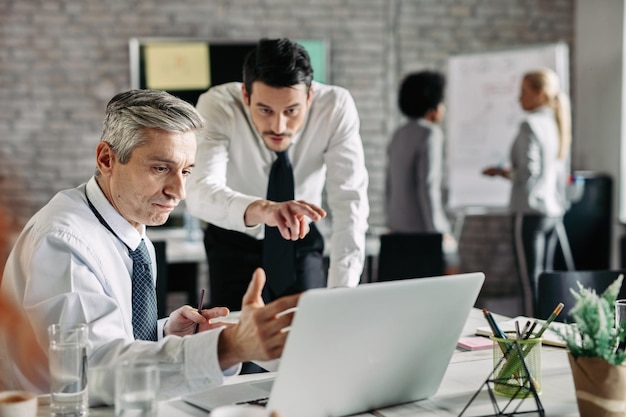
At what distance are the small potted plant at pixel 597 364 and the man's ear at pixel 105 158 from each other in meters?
0.93

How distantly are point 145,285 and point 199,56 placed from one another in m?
4.20

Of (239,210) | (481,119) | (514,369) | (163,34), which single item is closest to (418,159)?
(481,119)

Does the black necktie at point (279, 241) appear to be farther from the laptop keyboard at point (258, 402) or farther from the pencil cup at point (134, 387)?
the pencil cup at point (134, 387)

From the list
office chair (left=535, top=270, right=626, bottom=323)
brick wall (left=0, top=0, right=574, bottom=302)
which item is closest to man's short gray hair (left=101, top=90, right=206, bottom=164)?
office chair (left=535, top=270, right=626, bottom=323)

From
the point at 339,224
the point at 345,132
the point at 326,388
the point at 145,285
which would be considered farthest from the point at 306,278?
the point at 326,388

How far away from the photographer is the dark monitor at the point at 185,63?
560cm

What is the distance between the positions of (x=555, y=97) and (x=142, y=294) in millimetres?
3784

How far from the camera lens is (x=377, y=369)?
127cm

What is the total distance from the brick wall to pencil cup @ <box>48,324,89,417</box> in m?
4.06

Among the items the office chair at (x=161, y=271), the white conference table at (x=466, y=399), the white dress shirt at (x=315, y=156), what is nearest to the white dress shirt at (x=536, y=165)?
the white dress shirt at (x=315, y=156)

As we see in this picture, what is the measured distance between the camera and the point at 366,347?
1.22 m

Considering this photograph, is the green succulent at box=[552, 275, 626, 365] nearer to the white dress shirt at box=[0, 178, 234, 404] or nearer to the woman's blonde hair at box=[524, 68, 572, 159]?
the white dress shirt at box=[0, 178, 234, 404]

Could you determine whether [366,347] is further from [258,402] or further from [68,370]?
[68,370]

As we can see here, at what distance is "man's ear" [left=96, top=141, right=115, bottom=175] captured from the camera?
5.32 ft
